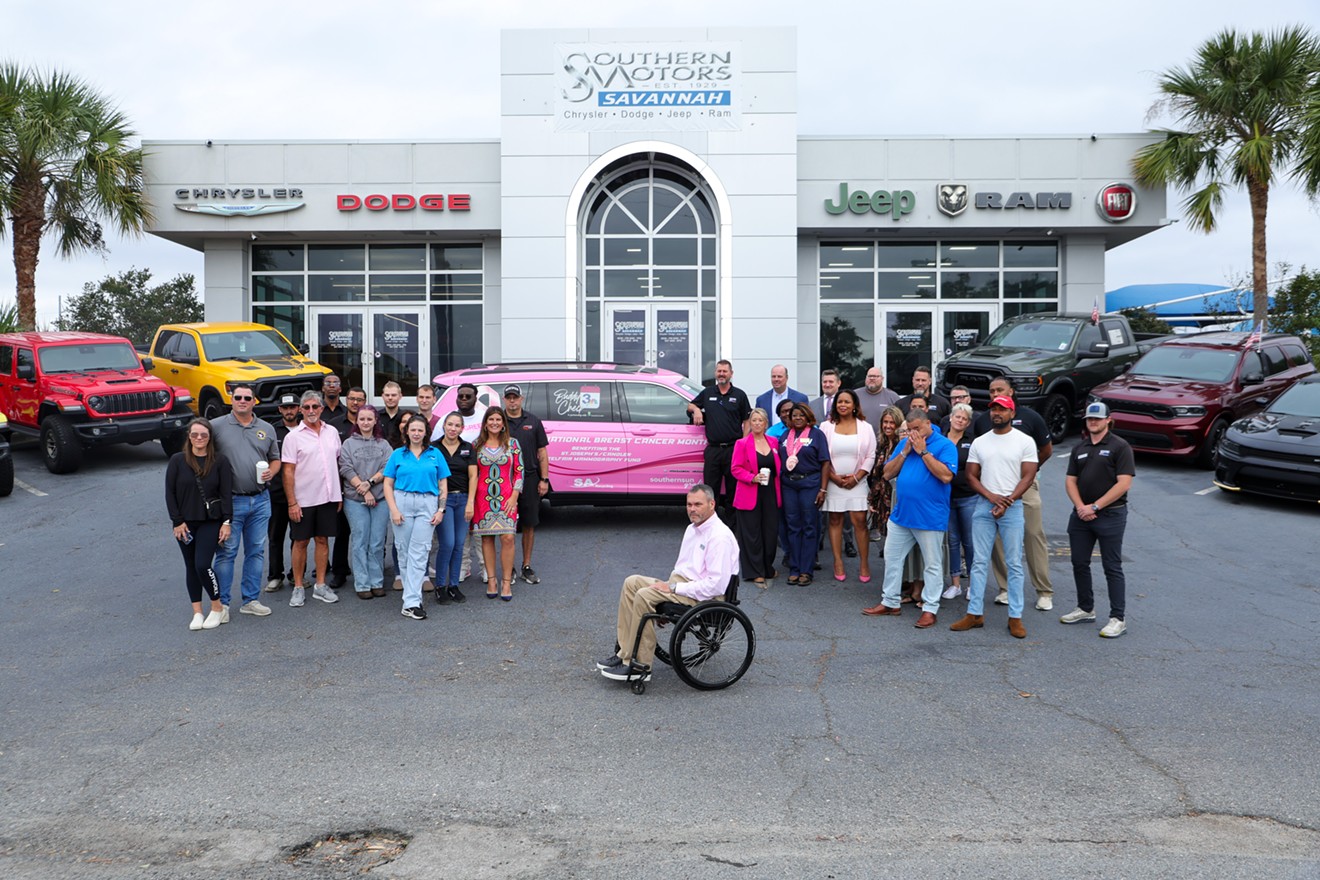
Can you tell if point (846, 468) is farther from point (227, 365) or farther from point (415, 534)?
point (227, 365)

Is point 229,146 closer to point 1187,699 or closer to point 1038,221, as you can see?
point 1038,221

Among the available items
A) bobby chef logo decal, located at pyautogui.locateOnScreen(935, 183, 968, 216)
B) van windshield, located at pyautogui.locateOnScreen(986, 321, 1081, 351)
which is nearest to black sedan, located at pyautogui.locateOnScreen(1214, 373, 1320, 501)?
van windshield, located at pyautogui.locateOnScreen(986, 321, 1081, 351)

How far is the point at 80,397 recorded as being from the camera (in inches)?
630

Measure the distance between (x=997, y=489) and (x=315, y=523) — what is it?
583cm

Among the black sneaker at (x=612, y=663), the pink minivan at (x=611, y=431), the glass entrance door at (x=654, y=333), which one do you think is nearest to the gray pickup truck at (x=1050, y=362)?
the glass entrance door at (x=654, y=333)

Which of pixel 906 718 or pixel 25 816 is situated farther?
pixel 906 718

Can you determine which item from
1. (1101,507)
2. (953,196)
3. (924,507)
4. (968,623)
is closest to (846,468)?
(924,507)

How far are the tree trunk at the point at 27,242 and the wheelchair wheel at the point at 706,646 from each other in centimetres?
1902

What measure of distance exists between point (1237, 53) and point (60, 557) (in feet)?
71.2

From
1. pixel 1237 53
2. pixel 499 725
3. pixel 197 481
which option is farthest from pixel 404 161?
pixel 499 725

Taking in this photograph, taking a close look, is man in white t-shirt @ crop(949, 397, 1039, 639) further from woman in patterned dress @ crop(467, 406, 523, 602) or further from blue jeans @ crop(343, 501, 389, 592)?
blue jeans @ crop(343, 501, 389, 592)

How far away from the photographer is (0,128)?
65.0 feet

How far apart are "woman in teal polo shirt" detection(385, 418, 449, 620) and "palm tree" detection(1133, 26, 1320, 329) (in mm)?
17718

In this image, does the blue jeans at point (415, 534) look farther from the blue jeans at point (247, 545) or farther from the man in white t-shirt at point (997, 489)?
the man in white t-shirt at point (997, 489)
